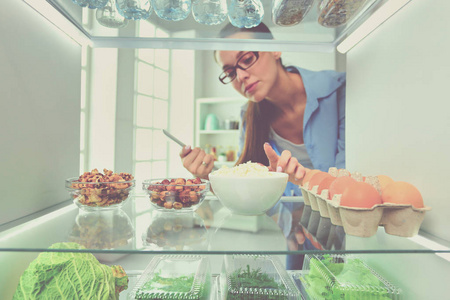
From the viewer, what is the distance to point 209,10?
0.75 metres

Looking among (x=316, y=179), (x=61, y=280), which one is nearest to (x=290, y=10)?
(x=316, y=179)

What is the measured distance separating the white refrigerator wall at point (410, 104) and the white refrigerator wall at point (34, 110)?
0.76 metres

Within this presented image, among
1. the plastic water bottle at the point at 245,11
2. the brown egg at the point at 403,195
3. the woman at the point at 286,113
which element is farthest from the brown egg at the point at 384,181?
the woman at the point at 286,113

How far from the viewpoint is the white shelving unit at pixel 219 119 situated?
11.6ft

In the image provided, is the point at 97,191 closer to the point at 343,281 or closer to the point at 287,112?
the point at 343,281

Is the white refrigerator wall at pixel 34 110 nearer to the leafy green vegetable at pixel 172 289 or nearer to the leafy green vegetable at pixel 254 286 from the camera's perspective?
the leafy green vegetable at pixel 172 289

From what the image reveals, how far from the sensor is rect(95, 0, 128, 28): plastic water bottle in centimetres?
78

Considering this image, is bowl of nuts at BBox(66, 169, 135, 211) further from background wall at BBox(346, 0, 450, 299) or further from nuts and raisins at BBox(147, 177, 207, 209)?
background wall at BBox(346, 0, 450, 299)

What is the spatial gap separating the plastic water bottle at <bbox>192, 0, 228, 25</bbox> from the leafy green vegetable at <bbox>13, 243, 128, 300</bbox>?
598 millimetres

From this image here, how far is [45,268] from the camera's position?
1.67ft

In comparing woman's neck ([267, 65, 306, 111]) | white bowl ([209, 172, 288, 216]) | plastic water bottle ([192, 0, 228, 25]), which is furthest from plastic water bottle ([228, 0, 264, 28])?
woman's neck ([267, 65, 306, 111])

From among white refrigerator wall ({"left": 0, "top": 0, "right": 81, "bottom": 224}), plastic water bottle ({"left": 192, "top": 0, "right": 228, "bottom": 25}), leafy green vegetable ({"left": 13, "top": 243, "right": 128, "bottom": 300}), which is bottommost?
leafy green vegetable ({"left": 13, "top": 243, "right": 128, "bottom": 300})

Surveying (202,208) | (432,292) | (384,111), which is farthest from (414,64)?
(202,208)

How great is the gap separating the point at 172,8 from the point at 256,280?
24.2 inches
